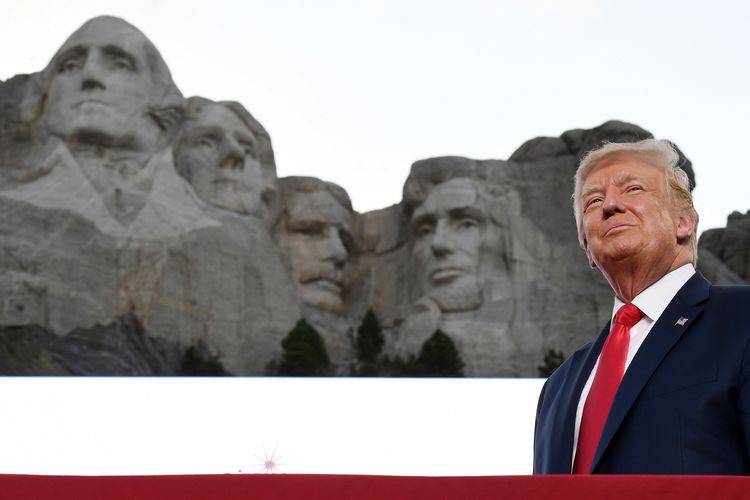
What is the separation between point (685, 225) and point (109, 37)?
11246mm

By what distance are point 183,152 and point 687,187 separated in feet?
36.9

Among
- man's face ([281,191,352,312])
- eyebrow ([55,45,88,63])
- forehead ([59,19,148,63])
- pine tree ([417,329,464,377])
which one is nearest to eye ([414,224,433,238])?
man's face ([281,191,352,312])

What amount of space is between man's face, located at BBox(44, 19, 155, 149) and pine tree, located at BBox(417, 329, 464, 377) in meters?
3.72

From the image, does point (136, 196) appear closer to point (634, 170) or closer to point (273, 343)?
point (273, 343)

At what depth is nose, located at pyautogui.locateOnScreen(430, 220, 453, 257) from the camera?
12781mm

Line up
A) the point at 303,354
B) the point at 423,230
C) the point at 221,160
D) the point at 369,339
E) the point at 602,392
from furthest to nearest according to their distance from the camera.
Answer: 1. the point at 423,230
2. the point at 221,160
3. the point at 369,339
4. the point at 303,354
5. the point at 602,392

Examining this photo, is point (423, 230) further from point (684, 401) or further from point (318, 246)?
point (684, 401)

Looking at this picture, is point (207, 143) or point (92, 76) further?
point (207, 143)

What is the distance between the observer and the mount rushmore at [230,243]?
10.8 metres

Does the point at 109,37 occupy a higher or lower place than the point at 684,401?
higher

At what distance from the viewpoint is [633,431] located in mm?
1453

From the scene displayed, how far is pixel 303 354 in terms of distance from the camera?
11336mm

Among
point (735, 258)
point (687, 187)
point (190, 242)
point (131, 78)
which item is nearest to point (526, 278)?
point (735, 258)

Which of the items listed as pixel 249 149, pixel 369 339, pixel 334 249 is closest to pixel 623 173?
pixel 369 339
